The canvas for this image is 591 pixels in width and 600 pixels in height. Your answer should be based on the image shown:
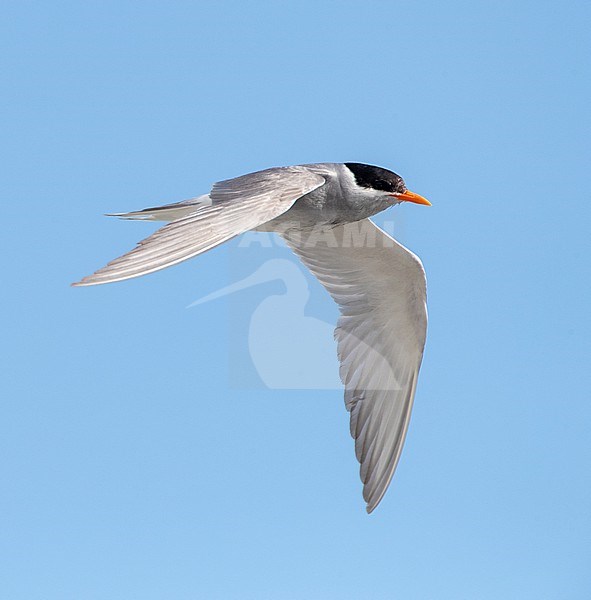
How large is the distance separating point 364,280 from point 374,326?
45 centimetres

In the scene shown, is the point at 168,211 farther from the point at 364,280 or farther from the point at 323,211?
the point at 364,280

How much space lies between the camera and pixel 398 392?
860 centimetres

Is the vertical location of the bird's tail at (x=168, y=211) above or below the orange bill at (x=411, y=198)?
below

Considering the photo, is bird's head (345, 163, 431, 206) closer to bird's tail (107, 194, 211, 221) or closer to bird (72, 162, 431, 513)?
bird (72, 162, 431, 513)

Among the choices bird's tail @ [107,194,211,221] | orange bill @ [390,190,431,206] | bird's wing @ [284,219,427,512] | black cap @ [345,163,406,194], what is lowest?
bird's wing @ [284,219,427,512]

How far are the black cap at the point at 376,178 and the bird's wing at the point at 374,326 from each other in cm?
81

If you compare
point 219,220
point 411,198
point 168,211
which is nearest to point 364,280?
point 411,198

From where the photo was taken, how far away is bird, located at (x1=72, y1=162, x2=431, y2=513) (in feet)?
24.1

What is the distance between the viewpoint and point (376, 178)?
746cm

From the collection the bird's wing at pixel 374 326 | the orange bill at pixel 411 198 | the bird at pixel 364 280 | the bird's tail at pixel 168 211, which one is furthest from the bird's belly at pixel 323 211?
the bird's wing at pixel 374 326

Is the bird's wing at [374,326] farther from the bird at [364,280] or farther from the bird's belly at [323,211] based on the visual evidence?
the bird's belly at [323,211]

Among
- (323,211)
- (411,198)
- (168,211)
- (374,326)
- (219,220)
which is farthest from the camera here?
(374,326)

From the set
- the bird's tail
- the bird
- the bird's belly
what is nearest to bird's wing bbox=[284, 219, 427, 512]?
the bird

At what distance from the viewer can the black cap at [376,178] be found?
24.4 feet
